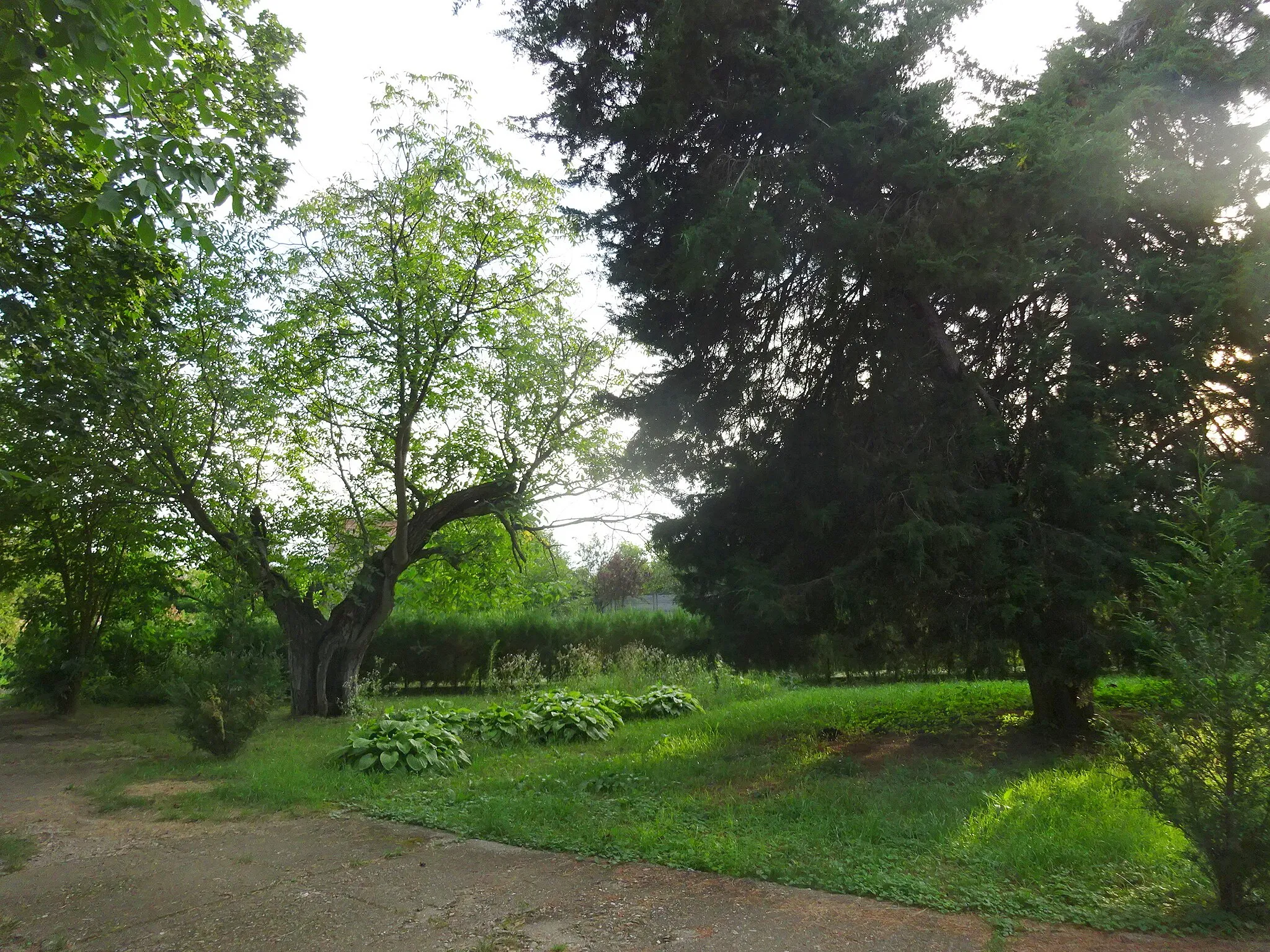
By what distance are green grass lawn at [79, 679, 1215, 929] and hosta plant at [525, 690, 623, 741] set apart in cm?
29

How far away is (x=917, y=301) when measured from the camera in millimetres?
8914

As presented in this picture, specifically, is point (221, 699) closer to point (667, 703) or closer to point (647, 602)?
point (667, 703)

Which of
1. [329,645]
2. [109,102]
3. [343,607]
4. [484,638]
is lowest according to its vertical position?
[329,645]

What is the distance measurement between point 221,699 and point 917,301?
356 inches

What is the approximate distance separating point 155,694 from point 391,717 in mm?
10317

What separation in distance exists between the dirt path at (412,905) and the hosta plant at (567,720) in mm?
4117

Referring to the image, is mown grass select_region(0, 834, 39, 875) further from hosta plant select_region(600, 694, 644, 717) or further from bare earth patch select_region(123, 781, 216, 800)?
hosta plant select_region(600, 694, 644, 717)

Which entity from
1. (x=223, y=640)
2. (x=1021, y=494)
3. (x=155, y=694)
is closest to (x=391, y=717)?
(x=223, y=640)

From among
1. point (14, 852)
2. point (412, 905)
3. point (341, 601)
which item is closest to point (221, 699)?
point (14, 852)

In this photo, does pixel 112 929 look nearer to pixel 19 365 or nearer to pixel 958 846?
pixel 958 846

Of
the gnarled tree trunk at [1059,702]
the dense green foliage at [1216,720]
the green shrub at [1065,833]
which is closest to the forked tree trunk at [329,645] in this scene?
the gnarled tree trunk at [1059,702]

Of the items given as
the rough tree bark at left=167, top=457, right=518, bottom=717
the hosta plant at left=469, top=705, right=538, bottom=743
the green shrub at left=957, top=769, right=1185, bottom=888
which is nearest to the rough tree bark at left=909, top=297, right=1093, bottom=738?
the green shrub at left=957, top=769, right=1185, bottom=888

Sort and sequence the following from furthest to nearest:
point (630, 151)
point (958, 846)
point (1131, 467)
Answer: point (630, 151) < point (1131, 467) < point (958, 846)

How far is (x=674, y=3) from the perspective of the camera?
7.95 metres
